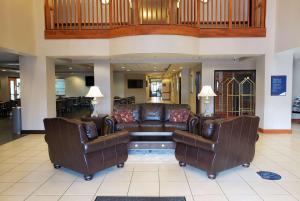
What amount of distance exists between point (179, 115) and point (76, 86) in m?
11.6

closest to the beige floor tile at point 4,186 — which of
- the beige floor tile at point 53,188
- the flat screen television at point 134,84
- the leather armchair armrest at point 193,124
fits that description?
the beige floor tile at point 53,188

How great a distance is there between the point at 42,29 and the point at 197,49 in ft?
14.1

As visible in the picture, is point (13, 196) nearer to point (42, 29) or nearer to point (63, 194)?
point (63, 194)

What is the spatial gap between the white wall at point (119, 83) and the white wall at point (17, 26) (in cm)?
877

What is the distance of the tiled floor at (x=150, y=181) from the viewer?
3000 millimetres

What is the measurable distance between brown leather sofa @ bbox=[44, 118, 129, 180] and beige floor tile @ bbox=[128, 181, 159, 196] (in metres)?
0.65

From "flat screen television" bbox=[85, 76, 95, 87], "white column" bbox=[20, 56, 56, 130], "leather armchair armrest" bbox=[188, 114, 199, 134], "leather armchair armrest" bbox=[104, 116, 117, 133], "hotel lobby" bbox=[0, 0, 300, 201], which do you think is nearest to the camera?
"hotel lobby" bbox=[0, 0, 300, 201]

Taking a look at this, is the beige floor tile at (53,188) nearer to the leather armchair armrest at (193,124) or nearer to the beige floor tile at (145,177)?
the beige floor tile at (145,177)

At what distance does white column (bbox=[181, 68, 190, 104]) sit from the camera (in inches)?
480

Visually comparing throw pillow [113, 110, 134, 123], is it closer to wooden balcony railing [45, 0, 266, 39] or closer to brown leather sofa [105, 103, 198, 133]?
brown leather sofa [105, 103, 198, 133]

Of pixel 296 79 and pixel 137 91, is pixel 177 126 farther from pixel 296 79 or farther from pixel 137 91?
pixel 137 91

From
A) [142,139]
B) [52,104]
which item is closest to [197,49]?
[142,139]

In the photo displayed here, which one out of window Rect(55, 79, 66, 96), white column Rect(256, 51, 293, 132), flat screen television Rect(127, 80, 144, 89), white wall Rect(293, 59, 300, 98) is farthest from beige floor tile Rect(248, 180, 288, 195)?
window Rect(55, 79, 66, 96)

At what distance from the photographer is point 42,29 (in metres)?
6.34
